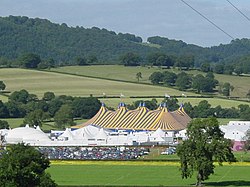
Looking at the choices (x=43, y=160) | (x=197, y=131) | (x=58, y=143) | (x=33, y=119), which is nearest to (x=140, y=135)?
(x=58, y=143)

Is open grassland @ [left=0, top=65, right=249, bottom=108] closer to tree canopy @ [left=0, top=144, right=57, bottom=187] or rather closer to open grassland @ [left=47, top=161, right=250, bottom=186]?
open grassland @ [left=47, top=161, right=250, bottom=186]

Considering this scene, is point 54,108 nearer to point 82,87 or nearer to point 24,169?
point 82,87

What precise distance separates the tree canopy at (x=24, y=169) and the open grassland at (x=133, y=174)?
9783 mm

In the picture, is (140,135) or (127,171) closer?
(127,171)

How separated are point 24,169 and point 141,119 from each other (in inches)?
3261

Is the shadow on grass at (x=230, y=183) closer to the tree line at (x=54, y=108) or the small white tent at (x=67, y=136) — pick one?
the small white tent at (x=67, y=136)

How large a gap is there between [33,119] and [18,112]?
18.1m

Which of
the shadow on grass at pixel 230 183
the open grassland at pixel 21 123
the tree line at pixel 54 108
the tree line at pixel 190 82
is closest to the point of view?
the shadow on grass at pixel 230 183

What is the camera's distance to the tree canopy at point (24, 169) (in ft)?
149

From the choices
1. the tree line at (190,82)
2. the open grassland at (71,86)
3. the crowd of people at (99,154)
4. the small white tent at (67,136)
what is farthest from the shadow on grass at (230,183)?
the tree line at (190,82)

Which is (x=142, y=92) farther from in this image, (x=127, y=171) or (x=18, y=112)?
(x=127, y=171)

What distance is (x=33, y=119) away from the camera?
137 m

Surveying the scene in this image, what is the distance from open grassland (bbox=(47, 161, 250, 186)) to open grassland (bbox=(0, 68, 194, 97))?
9156 cm

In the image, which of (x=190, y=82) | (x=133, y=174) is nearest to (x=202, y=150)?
(x=133, y=174)
